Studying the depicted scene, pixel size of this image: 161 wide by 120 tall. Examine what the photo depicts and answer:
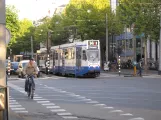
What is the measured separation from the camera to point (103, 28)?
64.4 m

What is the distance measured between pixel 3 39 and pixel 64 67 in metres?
32.4

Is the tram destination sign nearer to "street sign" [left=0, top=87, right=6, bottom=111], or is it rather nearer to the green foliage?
the green foliage

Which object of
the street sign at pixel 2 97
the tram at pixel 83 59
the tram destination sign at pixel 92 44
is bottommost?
the street sign at pixel 2 97

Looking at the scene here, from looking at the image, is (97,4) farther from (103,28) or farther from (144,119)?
(144,119)

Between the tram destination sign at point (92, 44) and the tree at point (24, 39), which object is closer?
the tram destination sign at point (92, 44)

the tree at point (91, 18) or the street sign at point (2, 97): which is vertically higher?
the tree at point (91, 18)

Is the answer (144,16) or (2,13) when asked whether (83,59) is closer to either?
(144,16)

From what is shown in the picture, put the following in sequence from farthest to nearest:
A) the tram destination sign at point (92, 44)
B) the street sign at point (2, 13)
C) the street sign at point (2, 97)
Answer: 1. the tram destination sign at point (92, 44)
2. the street sign at point (2, 13)
3. the street sign at point (2, 97)

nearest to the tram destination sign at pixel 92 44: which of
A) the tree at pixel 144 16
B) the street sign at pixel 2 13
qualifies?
the tree at pixel 144 16

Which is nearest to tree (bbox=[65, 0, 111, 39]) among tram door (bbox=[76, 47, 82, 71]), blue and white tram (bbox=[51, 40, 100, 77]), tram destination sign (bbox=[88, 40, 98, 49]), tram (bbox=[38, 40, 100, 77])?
tram (bbox=[38, 40, 100, 77])

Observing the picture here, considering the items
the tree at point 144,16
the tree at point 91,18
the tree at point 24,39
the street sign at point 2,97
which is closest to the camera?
the street sign at point 2,97

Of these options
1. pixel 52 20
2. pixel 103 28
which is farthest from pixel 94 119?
pixel 52 20

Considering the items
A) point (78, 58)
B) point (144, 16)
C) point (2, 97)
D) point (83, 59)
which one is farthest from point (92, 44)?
point (2, 97)

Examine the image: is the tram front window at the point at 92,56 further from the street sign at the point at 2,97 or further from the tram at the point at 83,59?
the street sign at the point at 2,97
